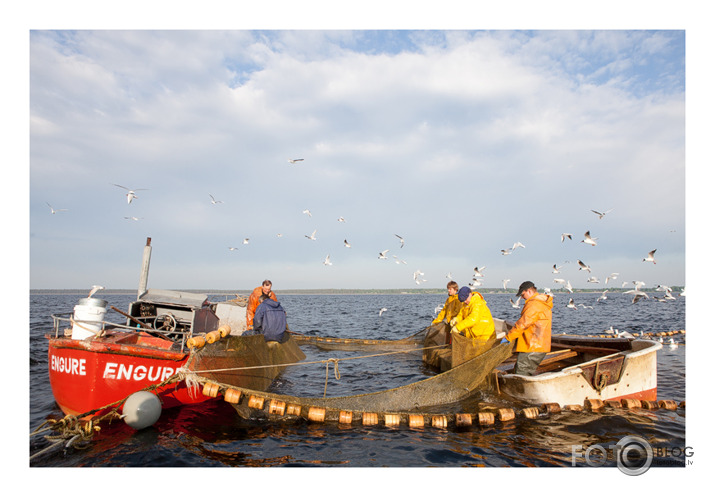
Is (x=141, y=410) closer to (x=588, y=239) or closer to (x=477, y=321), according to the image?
(x=477, y=321)

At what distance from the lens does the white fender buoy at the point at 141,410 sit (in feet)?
21.4

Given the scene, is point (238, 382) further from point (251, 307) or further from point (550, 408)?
point (550, 408)

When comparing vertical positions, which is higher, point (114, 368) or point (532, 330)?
point (532, 330)

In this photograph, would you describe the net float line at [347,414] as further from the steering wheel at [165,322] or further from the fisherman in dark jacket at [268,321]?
the steering wheel at [165,322]

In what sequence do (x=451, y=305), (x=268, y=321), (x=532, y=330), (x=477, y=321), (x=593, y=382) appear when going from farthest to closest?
1. (x=451, y=305)
2. (x=268, y=321)
3. (x=477, y=321)
4. (x=593, y=382)
5. (x=532, y=330)

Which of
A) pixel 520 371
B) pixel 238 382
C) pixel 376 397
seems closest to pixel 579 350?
pixel 520 371

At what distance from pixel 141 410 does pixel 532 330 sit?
7.41 m

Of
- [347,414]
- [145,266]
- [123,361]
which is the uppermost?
[145,266]

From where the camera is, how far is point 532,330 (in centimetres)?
799

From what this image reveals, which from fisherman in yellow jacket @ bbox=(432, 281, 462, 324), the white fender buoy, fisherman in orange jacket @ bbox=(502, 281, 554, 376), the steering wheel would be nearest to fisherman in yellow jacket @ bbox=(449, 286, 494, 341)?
fisherman in orange jacket @ bbox=(502, 281, 554, 376)

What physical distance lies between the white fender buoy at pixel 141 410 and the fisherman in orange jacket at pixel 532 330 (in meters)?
6.74

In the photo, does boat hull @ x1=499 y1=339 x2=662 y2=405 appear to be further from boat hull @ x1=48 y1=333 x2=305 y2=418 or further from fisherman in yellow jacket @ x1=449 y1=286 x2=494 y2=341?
boat hull @ x1=48 y1=333 x2=305 y2=418

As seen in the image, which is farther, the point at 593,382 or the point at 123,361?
the point at 593,382

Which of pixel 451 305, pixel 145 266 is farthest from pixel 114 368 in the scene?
pixel 451 305
